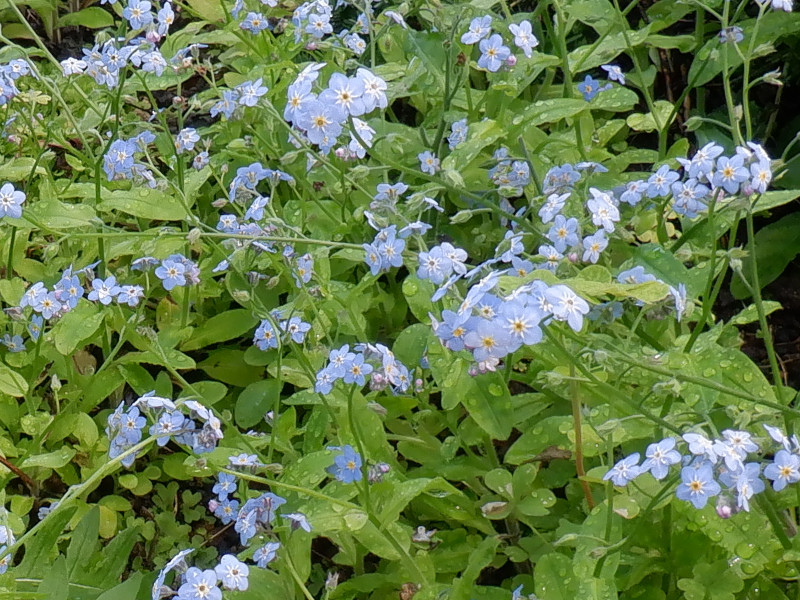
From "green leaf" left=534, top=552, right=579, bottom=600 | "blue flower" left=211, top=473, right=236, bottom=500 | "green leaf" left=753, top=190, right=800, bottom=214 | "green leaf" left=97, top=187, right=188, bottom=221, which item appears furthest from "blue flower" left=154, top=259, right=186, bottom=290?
"green leaf" left=753, top=190, right=800, bottom=214

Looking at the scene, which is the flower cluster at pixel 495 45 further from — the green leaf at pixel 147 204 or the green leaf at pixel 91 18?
the green leaf at pixel 91 18

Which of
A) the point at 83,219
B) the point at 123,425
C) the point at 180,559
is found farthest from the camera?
the point at 83,219

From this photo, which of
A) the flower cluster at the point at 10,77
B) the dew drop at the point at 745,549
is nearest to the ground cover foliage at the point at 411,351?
the dew drop at the point at 745,549

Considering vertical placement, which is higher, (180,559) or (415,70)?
(415,70)

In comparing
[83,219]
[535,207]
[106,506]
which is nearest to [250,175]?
[83,219]

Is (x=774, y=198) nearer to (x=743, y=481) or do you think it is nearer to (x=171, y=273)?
(x=743, y=481)

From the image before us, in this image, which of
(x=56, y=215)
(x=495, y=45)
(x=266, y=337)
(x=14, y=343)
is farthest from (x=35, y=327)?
(x=495, y=45)

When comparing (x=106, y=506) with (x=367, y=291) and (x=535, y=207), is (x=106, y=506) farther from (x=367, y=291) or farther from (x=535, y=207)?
(x=535, y=207)

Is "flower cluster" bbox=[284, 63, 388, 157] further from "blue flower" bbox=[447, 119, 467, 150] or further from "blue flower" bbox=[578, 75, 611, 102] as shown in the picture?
"blue flower" bbox=[578, 75, 611, 102]
